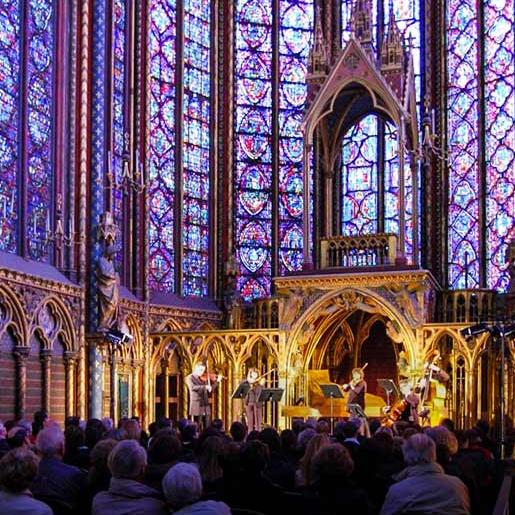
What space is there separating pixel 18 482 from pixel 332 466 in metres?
2.23

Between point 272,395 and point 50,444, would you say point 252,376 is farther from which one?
point 50,444

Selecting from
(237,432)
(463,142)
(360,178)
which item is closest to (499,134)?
(463,142)

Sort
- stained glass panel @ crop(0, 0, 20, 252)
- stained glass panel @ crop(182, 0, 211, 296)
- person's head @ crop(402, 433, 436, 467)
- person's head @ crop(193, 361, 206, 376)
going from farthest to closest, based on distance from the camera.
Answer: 1. stained glass panel @ crop(182, 0, 211, 296)
2. person's head @ crop(193, 361, 206, 376)
3. stained glass panel @ crop(0, 0, 20, 252)
4. person's head @ crop(402, 433, 436, 467)

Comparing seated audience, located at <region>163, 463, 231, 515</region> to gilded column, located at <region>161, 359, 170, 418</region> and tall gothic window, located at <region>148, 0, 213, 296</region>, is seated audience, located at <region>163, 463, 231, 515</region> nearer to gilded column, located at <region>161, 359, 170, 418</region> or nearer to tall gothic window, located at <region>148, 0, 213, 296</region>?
gilded column, located at <region>161, 359, 170, 418</region>

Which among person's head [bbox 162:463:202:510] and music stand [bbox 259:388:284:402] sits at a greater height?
person's head [bbox 162:463:202:510]

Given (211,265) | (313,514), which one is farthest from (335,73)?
(313,514)

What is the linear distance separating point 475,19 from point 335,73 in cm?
574

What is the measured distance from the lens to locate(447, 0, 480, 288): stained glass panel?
97.7 ft

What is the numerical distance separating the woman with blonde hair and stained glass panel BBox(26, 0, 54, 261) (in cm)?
1511

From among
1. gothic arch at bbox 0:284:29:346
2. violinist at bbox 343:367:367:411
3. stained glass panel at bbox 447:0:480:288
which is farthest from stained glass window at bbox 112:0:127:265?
stained glass panel at bbox 447:0:480:288

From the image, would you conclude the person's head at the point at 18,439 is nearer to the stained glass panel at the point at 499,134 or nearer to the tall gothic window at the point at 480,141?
the stained glass panel at the point at 499,134

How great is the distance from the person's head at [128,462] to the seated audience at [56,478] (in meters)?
1.15

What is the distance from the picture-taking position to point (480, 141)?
1174 inches

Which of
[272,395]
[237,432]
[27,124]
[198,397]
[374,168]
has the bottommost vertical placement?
[198,397]
